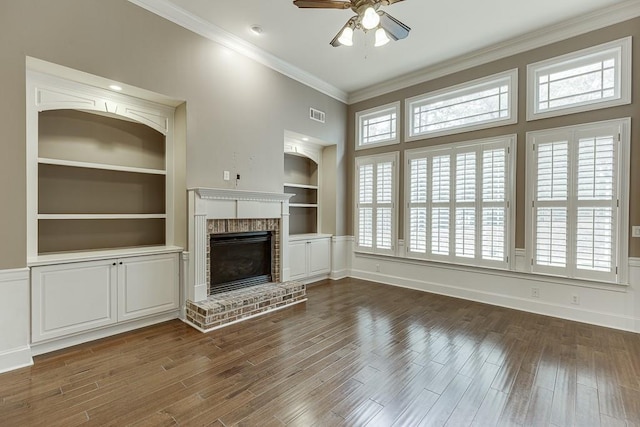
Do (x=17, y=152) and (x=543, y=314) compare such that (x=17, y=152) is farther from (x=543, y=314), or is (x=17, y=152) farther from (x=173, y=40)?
(x=543, y=314)

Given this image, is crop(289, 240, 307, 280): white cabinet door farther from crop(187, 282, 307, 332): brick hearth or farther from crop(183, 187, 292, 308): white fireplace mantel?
crop(183, 187, 292, 308): white fireplace mantel

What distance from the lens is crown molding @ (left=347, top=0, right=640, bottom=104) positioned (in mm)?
3523

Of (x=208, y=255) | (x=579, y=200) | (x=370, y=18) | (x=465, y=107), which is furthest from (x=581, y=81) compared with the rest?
(x=208, y=255)

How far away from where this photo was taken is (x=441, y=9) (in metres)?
3.55

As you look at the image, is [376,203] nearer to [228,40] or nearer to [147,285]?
[228,40]

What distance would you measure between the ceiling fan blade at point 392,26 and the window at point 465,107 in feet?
7.49

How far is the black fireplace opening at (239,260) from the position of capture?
4.14 m

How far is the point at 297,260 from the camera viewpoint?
5387 mm

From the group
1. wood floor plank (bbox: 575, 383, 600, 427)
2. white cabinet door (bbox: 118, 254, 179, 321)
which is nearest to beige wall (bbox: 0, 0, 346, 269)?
white cabinet door (bbox: 118, 254, 179, 321)

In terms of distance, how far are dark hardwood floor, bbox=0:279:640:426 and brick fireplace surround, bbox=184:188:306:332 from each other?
194mm

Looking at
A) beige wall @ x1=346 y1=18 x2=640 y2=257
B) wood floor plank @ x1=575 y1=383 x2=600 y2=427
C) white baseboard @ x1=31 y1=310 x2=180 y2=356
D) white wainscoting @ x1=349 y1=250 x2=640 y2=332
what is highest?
beige wall @ x1=346 y1=18 x2=640 y2=257

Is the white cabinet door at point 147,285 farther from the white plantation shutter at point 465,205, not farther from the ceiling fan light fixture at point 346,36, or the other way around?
the white plantation shutter at point 465,205

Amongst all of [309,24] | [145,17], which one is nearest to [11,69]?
[145,17]

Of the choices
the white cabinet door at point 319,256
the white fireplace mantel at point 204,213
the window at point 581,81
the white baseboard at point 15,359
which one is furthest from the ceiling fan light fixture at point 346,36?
the white baseboard at point 15,359
